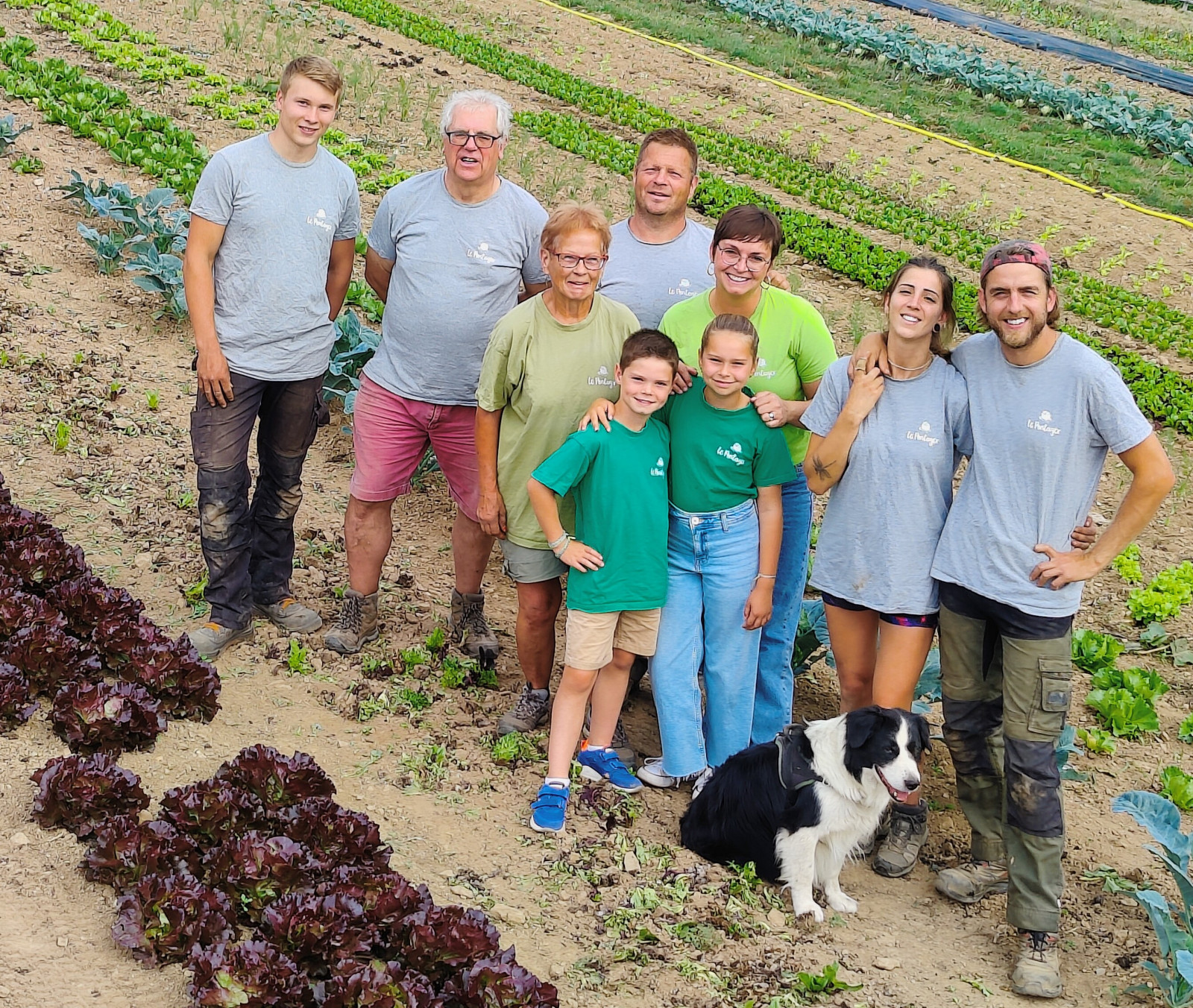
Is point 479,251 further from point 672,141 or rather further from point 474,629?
point 474,629

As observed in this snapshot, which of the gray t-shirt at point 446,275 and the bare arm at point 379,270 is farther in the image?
the bare arm at point 379,270

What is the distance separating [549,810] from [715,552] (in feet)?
3.84

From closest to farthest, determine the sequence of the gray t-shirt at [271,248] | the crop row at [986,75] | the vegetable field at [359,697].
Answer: the vegetable field at [359,697] → the gray t-shirt at [271,248] → the crop row at [986,75]

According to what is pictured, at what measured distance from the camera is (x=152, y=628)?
502 centimetres

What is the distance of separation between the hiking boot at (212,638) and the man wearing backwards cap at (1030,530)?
312cm

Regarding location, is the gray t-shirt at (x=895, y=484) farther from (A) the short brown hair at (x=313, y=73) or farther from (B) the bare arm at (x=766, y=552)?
(A) the short brown hair at (x=313, y=73)

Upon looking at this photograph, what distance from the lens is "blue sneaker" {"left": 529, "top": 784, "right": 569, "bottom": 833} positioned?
4.55m

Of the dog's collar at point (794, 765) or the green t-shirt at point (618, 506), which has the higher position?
the green t-shirt at point (618, 506)

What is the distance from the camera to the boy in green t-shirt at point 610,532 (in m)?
4.43

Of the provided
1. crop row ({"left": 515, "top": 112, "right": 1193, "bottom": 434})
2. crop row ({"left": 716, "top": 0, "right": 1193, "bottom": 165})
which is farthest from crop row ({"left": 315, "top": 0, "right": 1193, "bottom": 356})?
crop row ({"left": 716, "top": 0, "right": 1193, "bottom": 165})

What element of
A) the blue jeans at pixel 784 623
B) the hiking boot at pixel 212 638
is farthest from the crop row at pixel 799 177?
the hiking boot at pixel 212 638

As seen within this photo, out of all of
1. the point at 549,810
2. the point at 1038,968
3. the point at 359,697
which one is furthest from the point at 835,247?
the point at 1038,968

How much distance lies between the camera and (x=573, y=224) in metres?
4.36

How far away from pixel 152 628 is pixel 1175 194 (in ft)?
46.9
